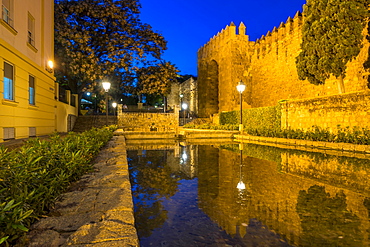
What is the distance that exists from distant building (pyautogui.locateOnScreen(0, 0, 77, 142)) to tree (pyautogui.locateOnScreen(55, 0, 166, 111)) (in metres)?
7.41

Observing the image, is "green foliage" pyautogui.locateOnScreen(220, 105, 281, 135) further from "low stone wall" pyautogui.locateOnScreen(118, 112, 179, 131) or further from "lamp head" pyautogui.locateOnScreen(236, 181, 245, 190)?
"lamp head" pyautogui.locateOnScreen(236, 181, 245, 190)

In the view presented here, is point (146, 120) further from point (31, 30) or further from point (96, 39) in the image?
point (31, 30)

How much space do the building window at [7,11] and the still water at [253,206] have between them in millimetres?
7835

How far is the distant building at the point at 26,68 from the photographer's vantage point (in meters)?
8.66

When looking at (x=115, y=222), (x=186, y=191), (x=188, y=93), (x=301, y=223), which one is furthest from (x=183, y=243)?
(x=188, y=93)

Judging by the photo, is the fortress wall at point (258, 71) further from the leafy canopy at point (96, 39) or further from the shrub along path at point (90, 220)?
the shrub along path at point (90, 220)

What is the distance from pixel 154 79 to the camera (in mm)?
26719

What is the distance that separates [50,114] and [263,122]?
14081mm

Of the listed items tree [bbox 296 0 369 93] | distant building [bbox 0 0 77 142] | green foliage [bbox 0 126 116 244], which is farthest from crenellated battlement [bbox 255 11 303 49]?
green foliage [bbox 0 126 116 244]

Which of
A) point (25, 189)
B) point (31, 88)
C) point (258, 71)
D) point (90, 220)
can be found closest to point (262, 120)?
point (258, 71)

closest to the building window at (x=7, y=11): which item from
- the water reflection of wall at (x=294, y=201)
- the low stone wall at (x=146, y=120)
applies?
the water reflection of wall at (x=294, y=201)

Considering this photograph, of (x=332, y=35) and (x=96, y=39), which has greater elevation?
(x=96, y=39)

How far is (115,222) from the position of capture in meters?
2.23

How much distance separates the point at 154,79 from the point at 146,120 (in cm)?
476
